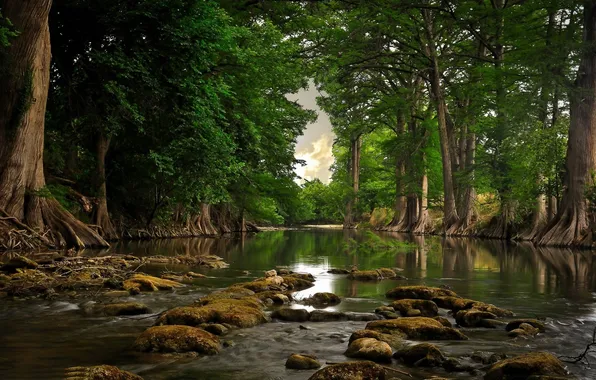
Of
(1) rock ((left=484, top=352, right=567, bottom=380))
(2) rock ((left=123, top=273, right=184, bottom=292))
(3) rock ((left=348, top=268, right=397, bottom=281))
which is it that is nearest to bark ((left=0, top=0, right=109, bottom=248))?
(2) rock ((left=123, top=273, right=184, bottom=292))

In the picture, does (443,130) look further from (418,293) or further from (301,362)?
(301,362)

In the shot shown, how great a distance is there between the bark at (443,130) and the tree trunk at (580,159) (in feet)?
29.3

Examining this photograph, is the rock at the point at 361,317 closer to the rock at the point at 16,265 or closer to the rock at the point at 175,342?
the rock at the point at 175,342

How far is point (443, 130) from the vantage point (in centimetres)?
2958

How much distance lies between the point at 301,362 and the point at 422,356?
1058mm

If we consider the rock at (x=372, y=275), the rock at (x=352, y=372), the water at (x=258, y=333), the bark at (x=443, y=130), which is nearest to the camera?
the rock at (x=352, y=372)

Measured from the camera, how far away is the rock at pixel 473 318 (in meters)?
6.24

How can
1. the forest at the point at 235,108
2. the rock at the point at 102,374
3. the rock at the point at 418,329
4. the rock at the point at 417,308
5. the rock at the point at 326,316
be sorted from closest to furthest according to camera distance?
1. the rock at the point at 102,374
2. the rock at the point at 418,329
3. the rock at the point at 326,316
4. the rock at the point at 417,308
5. the forest at the point at 235,108

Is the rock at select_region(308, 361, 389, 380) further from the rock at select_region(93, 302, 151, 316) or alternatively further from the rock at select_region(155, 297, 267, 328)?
the rock at select_region(93, 302, 151, 316)

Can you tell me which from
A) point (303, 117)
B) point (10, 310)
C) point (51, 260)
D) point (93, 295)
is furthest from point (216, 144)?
point (303, 117)

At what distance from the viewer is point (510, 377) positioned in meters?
4.11

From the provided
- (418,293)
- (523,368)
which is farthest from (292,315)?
(523,368)

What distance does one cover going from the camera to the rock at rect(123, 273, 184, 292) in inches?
333

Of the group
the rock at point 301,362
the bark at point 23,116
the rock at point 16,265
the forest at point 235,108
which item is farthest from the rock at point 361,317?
the bark at point 23,116
